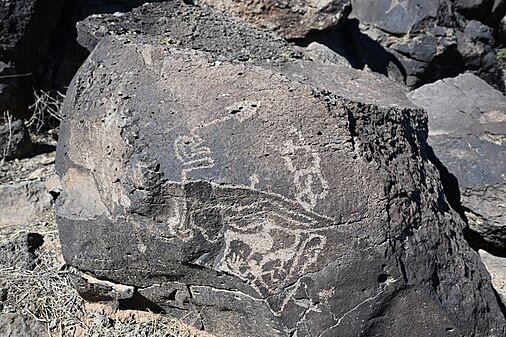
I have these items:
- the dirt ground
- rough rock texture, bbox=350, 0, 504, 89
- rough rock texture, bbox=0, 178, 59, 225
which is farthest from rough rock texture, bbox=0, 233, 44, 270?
rough rock texture, bbox=350, 0, 504, 89

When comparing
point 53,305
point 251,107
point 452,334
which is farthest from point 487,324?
point 53,305

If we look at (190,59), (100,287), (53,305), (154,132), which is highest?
(190,59)

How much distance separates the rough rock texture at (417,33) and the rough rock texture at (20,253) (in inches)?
108

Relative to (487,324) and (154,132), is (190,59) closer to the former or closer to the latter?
(154,132)

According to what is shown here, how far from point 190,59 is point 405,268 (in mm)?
909

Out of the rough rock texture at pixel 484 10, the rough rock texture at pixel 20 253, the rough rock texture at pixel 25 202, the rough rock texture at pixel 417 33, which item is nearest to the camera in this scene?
the rough rock texture at pixel 20 253

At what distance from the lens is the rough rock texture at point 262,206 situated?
71.4 inches

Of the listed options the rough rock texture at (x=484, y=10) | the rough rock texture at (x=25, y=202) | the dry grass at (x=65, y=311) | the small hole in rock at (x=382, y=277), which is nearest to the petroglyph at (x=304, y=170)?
the small hole in rock at (x=382, y=277)

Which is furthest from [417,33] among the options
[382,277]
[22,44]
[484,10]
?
[382,277]

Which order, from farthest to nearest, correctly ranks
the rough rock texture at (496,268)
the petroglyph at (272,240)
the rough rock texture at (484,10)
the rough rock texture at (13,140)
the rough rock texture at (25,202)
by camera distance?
the rough rock texture at (484,10) < the rough rock texture at (13,140) < the rough rock texture at (25,202) < the rough rock texture at (496,268) < the petroglyph at (272,240)

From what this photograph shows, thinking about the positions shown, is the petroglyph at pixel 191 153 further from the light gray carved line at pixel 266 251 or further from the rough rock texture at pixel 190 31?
the rough rock texture at pixel 190 31

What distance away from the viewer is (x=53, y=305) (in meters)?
2.34

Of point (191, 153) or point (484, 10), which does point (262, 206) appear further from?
point (484, 10)

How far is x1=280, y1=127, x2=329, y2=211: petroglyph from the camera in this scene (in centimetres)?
180
